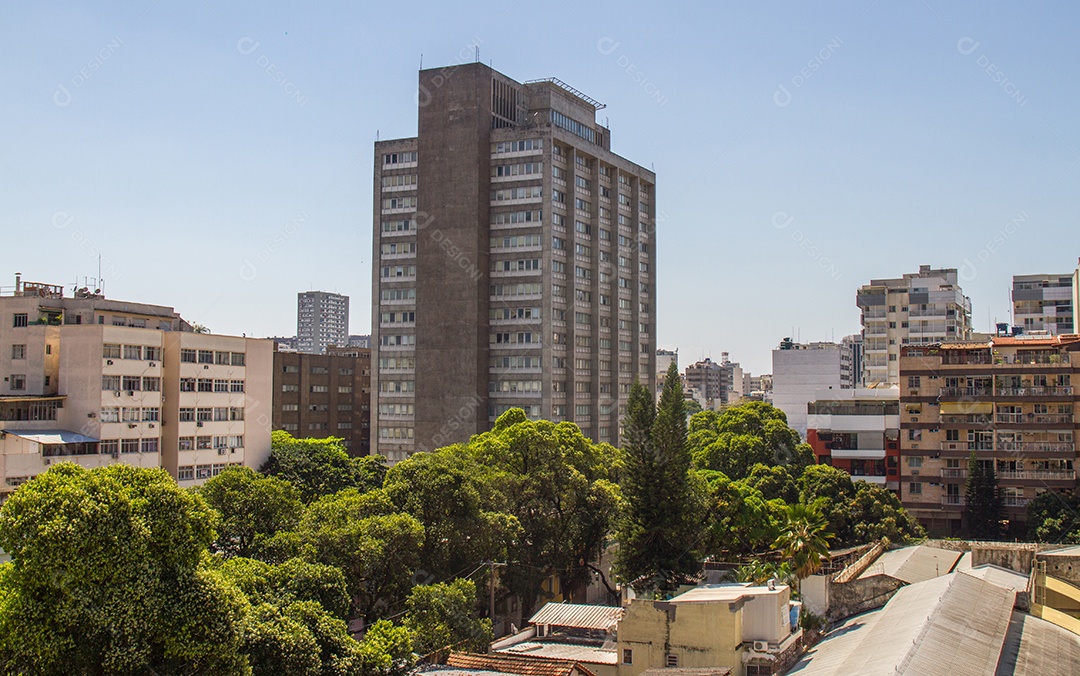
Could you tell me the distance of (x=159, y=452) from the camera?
5234 centimetres

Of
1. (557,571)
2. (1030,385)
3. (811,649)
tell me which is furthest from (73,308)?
(1030,385)

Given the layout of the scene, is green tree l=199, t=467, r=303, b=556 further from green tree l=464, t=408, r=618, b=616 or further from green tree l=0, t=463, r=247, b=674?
green tree l=0, t=463, r=247, b=674

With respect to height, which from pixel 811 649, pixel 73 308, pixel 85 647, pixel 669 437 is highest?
pixel 73 308

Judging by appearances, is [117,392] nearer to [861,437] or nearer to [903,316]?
[861,437]

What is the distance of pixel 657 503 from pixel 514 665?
18.2 meters

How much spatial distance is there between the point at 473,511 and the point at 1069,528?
3850 cm

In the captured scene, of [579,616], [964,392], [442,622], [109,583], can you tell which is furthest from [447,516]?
[964,392]

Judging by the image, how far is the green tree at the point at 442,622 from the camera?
34156mm

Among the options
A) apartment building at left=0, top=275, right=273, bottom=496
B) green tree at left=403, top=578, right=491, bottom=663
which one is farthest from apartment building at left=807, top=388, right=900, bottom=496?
green tree at left=403, top=578, right=491, bottom=663

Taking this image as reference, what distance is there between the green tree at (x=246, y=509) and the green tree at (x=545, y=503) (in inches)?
410

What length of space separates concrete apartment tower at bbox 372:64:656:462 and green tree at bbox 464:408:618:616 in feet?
93.5

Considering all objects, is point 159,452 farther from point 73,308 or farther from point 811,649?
point 811,649

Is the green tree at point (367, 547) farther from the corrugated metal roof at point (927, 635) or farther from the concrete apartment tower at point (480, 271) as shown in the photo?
the concrete apartment tower at point (480, 271)

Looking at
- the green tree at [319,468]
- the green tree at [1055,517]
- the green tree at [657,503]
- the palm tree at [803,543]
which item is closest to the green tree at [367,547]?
the green tree at [657,503]
